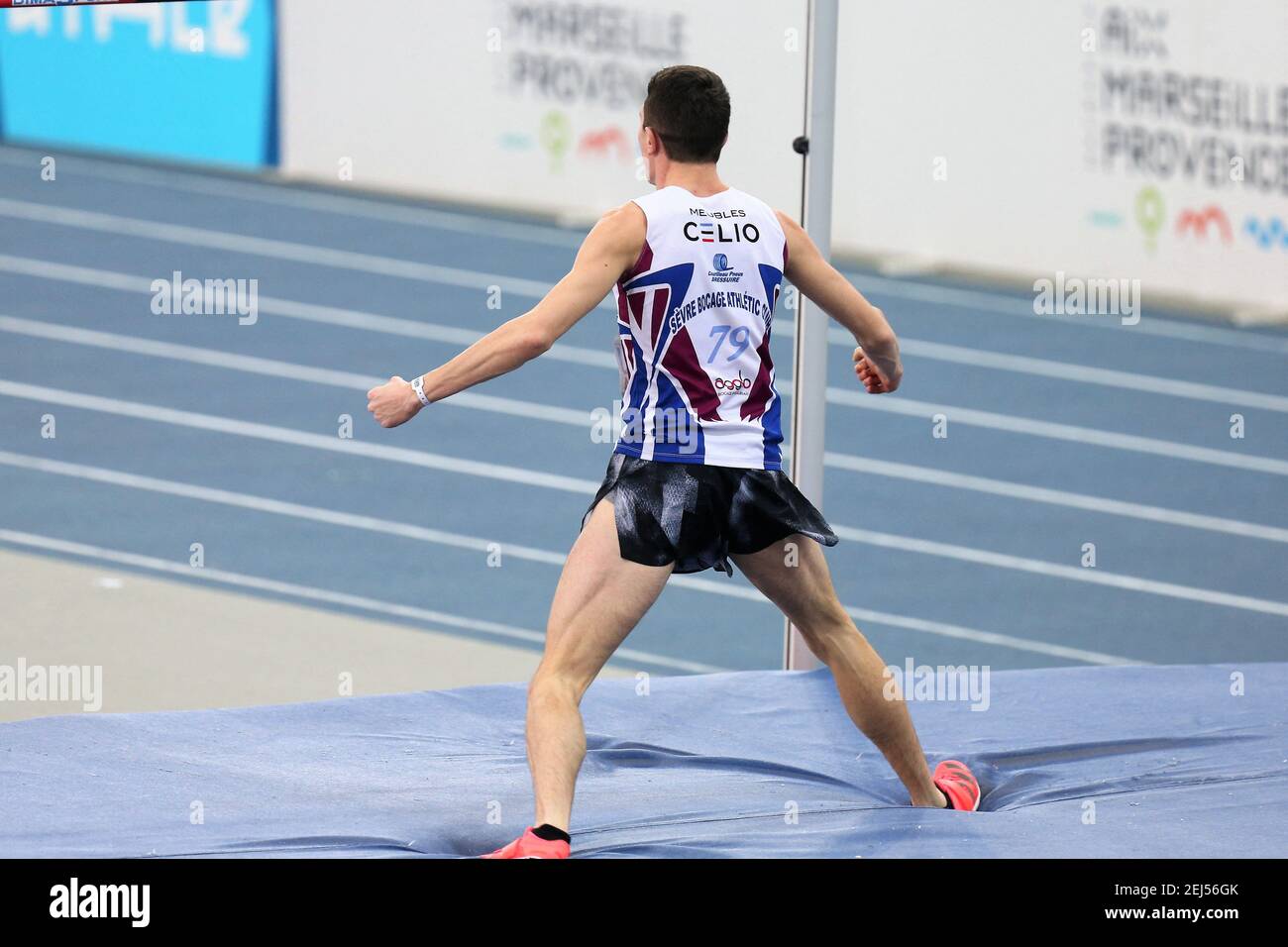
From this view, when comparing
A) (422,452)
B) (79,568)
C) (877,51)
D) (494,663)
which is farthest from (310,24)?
(494,663)

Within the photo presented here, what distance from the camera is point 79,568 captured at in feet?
27.4

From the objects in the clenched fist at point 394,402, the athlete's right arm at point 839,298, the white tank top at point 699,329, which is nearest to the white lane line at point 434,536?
the athlete's right arm at point 839,298

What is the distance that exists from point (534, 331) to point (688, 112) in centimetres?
66

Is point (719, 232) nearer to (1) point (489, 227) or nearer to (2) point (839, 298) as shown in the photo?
(2) point (839, 298)

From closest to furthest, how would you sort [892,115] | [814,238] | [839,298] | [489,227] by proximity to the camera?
[839,298]
[814,238]
[892,115]
[489,227]

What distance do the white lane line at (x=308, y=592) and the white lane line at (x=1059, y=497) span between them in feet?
8.43

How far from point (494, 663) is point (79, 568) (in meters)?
1.96

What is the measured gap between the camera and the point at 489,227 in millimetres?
14633

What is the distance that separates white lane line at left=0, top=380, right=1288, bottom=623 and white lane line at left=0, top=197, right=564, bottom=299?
288 centimetres

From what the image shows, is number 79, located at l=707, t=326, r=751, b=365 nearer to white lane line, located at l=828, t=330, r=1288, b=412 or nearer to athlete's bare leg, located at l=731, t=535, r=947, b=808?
athlete's bare leg, located at l=731, t=535, r=947, b=808

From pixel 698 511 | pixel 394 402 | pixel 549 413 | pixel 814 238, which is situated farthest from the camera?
pixel 549 413

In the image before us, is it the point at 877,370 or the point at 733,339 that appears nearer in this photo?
the point at 733,339

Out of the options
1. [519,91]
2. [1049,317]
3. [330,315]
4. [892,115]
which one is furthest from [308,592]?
A: [519,91]
